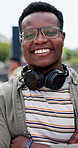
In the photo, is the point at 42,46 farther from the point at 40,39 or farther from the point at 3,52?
the point at 3,52

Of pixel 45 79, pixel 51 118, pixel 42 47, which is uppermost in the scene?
pixel 42 47

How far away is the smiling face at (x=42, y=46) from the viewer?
2.04m

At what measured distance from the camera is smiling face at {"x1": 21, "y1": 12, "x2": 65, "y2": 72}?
2.04m

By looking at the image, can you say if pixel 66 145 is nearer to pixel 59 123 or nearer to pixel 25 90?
pixel 59 123

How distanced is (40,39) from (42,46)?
66 millimetres

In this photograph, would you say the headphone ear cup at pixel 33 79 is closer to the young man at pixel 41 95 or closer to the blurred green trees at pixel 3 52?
the young man at pixel 41 95

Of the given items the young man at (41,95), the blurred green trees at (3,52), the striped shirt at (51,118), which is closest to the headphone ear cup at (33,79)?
the young man at (41,95)

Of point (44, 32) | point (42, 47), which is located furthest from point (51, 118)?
point (44, 32)

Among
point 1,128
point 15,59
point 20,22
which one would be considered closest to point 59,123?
point 1,128

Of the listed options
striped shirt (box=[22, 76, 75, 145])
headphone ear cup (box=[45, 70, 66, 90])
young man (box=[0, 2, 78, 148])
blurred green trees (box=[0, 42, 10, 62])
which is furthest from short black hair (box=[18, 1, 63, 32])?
blurred green trees (box=[0, 42, 10, 62])

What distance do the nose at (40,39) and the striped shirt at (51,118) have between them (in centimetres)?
47

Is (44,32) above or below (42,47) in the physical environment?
above

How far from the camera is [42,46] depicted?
2.04 m

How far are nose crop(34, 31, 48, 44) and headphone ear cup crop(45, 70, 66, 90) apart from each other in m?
0.28
